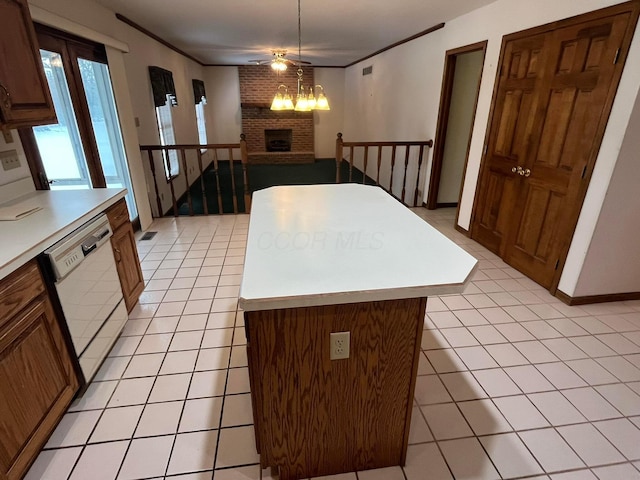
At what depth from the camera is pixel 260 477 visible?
137 cm

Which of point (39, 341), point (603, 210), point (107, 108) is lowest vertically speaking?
point (39, 341)

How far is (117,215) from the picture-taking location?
2.15 m

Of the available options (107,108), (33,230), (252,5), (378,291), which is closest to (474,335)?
(378,291)

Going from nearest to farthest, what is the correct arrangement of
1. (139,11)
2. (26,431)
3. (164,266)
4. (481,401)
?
(26,431), (481,401), (164,266), (139,11)

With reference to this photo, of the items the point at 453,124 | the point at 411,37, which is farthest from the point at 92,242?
the point at 411,37

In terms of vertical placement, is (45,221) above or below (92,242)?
above

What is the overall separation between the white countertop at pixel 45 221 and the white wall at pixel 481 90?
10.4 ft

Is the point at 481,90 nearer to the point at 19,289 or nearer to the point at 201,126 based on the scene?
the point at 19,289

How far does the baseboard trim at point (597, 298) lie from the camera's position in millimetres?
2537

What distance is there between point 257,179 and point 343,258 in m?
6.25

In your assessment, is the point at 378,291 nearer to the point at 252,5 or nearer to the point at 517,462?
the point at 517,462

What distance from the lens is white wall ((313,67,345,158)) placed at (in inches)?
341

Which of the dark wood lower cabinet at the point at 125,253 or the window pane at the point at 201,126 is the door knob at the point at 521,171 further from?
the window pane at the point at 201,126

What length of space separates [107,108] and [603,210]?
4500 millimetres
